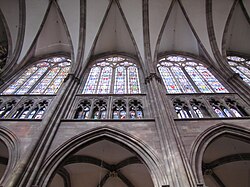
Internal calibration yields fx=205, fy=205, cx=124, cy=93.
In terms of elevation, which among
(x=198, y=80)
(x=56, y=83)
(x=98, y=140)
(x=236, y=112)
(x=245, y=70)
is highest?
(x=245, y=70)

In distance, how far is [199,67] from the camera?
1303 centimetres

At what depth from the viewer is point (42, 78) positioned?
11.8 m

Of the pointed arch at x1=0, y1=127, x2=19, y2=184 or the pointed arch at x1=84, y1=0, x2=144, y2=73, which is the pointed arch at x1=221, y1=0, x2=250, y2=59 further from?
the pointed arch at x1=0, y1=127, x2=19, y2=184

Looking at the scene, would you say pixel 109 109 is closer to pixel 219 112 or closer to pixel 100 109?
pixel 100 109

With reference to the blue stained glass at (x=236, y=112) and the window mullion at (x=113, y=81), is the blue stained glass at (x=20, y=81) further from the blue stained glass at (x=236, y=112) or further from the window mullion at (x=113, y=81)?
the blue stained glass at (x=236, y=112)

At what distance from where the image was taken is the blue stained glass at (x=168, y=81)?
10.4m

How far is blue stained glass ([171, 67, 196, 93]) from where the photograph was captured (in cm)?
1045

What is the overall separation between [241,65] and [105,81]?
8854 millimetres

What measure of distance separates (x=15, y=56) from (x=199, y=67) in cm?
1147

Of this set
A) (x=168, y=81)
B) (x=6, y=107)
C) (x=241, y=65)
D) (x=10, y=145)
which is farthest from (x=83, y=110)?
(x=241, y=65)

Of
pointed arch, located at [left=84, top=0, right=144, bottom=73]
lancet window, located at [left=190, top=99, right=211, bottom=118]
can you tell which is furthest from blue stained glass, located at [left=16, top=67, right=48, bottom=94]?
lancet window, located at [left=190, top=99, right=211, bottom=118]

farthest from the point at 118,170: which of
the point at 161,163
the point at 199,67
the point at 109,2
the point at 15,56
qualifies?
the point at 109,2

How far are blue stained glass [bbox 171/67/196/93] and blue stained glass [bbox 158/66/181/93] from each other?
0.30m

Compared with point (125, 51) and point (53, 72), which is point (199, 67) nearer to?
point (125, 51)
